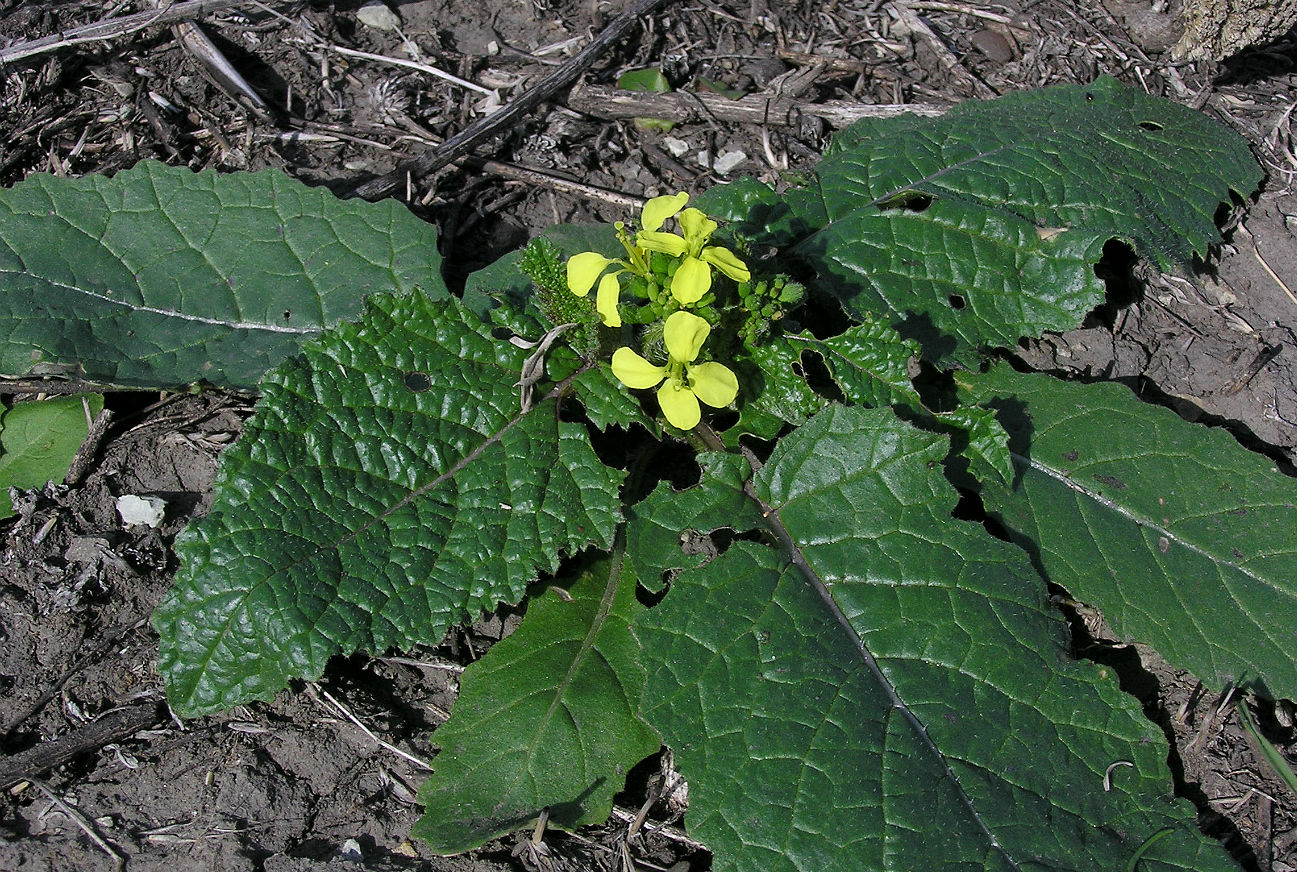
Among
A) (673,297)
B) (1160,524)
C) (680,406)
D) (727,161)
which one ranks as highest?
(673,297)

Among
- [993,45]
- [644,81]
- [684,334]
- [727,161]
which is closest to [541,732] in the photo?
[684,334]

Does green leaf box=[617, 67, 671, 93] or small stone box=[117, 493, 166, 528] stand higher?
green leaf box=[617, 67, 671, 93]

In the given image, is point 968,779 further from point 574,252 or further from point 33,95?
point 33,95

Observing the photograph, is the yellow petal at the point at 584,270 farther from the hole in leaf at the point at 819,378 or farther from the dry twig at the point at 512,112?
the dry twig at the point at 512,112

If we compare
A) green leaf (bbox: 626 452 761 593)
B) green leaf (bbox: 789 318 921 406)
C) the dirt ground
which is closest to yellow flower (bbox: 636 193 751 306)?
green leaf (bbox: 789 318 921 406)

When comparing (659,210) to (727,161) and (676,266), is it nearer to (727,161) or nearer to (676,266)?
(676,266)

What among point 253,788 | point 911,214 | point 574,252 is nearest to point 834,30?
point 911,214

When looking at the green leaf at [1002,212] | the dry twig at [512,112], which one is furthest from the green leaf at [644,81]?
the green leaf at [1002,212]

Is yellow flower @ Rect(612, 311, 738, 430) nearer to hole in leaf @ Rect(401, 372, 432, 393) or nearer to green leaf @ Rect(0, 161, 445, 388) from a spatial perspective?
hole in leaf @ Rect(401, 372, 432, 393)
